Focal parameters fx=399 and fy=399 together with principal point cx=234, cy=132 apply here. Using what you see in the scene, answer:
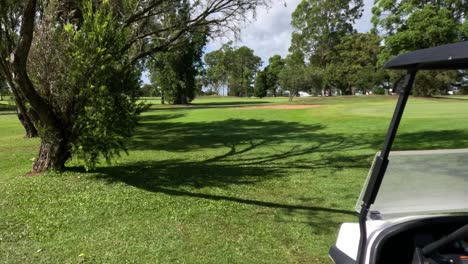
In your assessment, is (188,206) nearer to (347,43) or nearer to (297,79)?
(297,79)

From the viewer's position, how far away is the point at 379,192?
256 cm

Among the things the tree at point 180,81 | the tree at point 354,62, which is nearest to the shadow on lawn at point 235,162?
the tree at point 180,81

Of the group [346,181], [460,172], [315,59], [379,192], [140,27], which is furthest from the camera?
[315,59]

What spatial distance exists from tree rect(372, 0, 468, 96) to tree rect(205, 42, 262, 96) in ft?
185

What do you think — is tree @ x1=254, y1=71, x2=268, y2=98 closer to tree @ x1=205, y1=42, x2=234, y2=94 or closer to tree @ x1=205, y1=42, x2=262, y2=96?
tree @ x1=205, y1=42, x2=262, y2=96

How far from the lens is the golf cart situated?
7.54 feet

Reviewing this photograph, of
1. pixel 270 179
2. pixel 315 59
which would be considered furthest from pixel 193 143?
pixel 315 59

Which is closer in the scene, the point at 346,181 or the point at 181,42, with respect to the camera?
the point at 346,181

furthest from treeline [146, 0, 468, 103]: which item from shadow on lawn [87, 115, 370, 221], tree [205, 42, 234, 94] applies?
shadow on lawn [87, 115, 370, 221]

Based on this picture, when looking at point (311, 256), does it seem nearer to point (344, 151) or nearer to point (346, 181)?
point (346, 181)

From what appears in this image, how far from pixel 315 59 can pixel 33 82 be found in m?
68.3

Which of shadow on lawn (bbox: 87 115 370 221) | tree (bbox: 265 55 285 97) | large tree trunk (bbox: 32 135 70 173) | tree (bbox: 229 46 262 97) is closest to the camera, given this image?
shadow on lawn (bbox: 87 115 370 221)

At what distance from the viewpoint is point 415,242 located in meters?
2.54

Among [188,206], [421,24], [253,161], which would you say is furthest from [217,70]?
[188,206]
